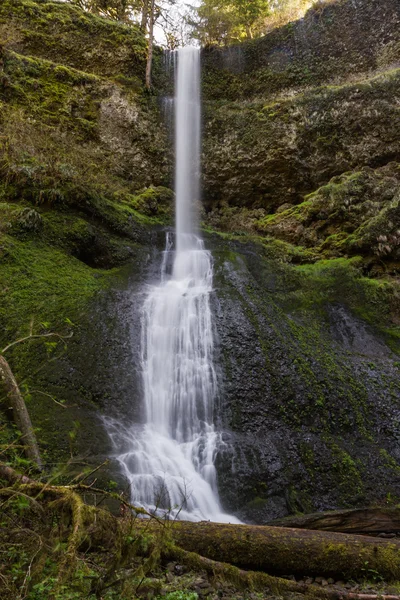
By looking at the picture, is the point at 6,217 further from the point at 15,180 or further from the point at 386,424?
the point at 386,424

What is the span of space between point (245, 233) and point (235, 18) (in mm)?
14381

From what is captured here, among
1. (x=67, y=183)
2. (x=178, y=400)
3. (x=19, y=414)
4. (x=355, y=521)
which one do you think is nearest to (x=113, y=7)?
(x=67, y=183)

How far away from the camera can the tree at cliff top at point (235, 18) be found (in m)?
20.8

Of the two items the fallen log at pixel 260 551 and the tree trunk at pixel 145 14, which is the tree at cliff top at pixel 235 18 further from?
the fallen log at pixel 260 551

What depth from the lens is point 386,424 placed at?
713 cm

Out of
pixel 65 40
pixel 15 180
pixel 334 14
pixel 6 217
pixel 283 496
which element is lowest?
pixel 283 496

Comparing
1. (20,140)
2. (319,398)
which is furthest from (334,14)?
(319,398)

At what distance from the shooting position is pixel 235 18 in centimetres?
2088

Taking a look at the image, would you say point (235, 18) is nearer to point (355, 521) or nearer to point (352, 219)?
point (352, 219)

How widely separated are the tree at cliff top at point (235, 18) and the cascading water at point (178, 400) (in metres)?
15.5

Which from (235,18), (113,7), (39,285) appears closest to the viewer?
(39,285)

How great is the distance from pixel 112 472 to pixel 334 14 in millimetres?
20095

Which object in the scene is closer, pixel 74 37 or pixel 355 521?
pixel 355 521

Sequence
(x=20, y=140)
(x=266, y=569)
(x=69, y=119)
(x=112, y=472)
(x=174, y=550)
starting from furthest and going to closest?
1. (x=69, y=119)
2. (x=20, y=140)
3. (x=112, y=472)
4. (x=266, y=569)
5. (x=174, y=550)
